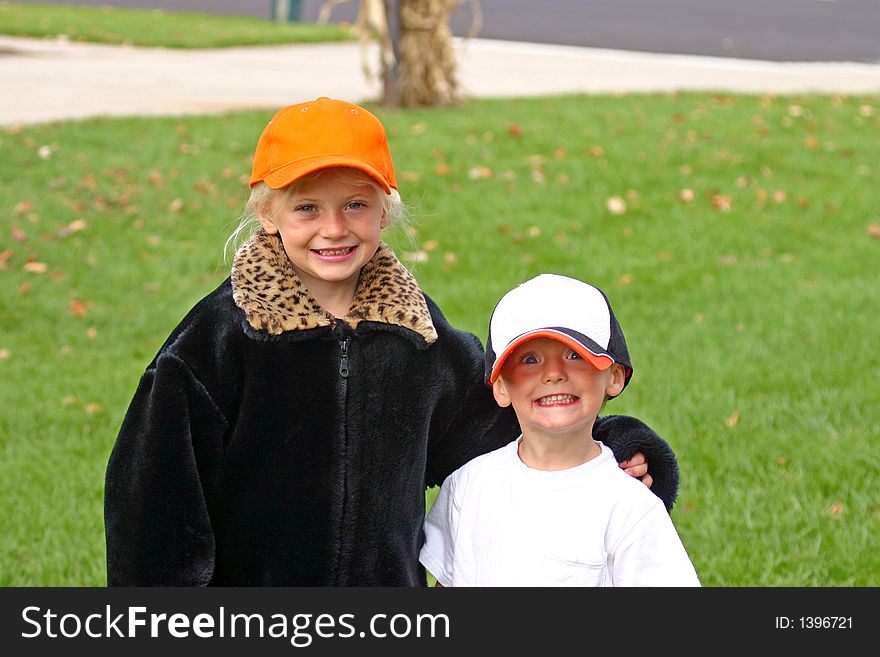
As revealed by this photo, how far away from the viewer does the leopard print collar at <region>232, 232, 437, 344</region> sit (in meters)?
2.51

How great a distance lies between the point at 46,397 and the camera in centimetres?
542

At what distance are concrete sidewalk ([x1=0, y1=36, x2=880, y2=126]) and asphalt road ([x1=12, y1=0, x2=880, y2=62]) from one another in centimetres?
116

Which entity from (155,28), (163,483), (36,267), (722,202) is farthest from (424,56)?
(163,483)

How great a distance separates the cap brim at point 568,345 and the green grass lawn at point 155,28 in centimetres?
1210

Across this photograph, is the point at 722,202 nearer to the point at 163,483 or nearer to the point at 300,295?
the point at 300,295

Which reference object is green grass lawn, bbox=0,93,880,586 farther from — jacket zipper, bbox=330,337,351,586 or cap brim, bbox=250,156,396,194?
cap brim, bbox=250,156,396,194

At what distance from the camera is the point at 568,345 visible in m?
2.37

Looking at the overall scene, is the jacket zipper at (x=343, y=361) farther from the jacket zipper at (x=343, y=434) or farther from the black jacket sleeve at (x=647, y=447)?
the black jacket sleeve at (x=647, y=447)

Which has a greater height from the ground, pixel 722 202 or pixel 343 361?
pixel 722 202

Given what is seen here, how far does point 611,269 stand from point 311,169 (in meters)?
4.61

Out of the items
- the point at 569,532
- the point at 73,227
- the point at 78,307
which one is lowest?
the point at 569,532

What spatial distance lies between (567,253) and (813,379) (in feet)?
6.41

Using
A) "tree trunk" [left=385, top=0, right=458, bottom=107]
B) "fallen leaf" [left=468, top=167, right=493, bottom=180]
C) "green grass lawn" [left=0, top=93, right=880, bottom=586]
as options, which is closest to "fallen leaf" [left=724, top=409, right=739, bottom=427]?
"green grass lawn" [left=0, top=93, right=880, bottom=586]

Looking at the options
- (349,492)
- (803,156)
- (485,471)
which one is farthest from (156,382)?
(803,156)
